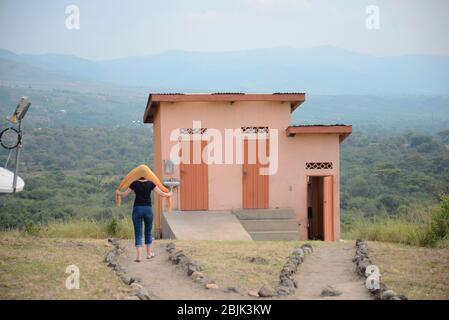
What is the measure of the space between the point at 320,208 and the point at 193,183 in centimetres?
421

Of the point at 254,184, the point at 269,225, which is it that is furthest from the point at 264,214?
the point at 254,184

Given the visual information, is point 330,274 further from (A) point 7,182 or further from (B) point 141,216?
(A) point 7,182

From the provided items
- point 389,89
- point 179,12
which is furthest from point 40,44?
point 389,89

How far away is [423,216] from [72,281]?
39.3 ft

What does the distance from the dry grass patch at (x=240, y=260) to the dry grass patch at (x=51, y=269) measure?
5.69 ft

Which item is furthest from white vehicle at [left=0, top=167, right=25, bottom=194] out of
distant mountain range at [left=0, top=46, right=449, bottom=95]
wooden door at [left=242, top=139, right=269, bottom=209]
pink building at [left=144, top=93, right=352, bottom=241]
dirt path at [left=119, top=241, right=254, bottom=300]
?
distant mountain range at [left=0, top=46, right=449, bottom=95]

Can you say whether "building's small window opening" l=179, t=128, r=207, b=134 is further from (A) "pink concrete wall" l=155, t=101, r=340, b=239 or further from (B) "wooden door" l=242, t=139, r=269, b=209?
(B) "wooden door" l=242, t=139, r=269, b=209

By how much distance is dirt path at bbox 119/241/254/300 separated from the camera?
10305mm

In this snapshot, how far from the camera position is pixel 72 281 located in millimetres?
10875

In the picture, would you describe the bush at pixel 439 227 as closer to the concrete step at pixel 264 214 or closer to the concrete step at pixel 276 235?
the concrete step at pixel 276 235

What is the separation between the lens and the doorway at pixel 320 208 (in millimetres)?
22047

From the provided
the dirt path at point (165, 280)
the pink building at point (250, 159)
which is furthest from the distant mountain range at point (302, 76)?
the dirt path at point (165, 280)

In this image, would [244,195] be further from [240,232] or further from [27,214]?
[27,214]

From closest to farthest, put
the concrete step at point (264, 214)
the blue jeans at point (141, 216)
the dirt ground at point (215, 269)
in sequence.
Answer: the dirt ground at point (215, 269), the blue jeans at point (141, 216), the concrete step at point (264, 214)
